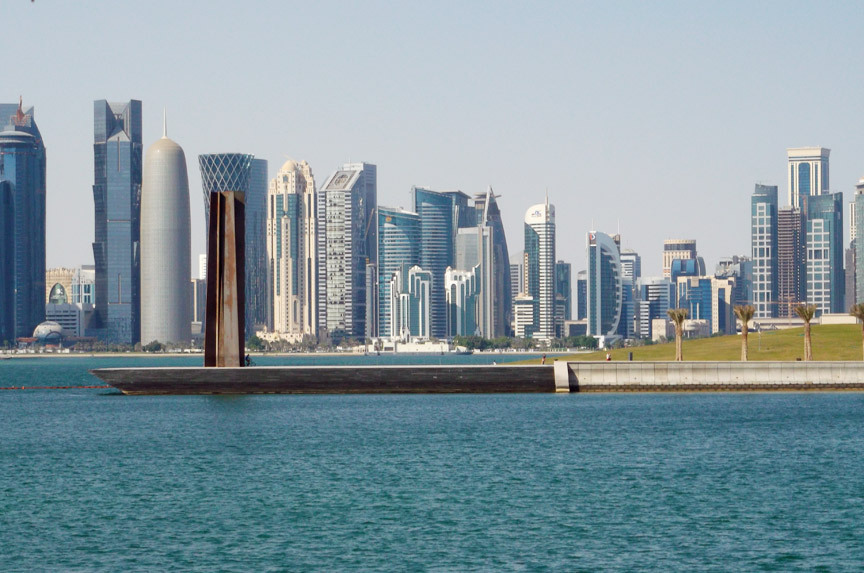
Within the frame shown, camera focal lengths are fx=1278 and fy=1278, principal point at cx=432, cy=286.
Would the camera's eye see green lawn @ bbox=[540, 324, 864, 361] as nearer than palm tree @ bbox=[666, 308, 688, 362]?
No

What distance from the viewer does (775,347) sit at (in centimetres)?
12950

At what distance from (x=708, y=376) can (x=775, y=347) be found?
2287cm

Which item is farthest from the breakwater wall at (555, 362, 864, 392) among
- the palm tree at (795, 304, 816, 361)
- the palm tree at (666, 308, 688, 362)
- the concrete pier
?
the palm tree at (666, 308, 688, 362)

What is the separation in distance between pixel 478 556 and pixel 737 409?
5868cm

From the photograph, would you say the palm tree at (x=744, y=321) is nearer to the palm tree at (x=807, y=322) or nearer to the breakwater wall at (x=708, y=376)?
the palm tree at (x=807, y=322)

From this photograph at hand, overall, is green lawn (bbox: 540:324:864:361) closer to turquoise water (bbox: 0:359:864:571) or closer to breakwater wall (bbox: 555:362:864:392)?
breakwater wall (bbox: 555:362:864:392)

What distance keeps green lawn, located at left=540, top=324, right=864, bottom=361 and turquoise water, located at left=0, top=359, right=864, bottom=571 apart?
2599 centimetres

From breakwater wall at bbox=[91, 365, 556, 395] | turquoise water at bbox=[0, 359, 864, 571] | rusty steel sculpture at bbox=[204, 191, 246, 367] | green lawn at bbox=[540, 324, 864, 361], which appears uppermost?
rusty steel sculpture at bbox=[204, 191, 246, 367]

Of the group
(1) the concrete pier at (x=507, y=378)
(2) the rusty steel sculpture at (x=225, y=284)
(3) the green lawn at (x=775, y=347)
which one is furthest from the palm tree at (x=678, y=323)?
(2) the rusty steel sculpture at (x=225, y=284)

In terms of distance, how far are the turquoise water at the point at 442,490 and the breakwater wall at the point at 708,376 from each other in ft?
29.9

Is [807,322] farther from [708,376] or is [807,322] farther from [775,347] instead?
[708,376]

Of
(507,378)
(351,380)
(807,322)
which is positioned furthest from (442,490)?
(807,322)

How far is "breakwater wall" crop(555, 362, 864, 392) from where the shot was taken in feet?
355

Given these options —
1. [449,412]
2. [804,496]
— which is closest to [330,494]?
[804,496]
